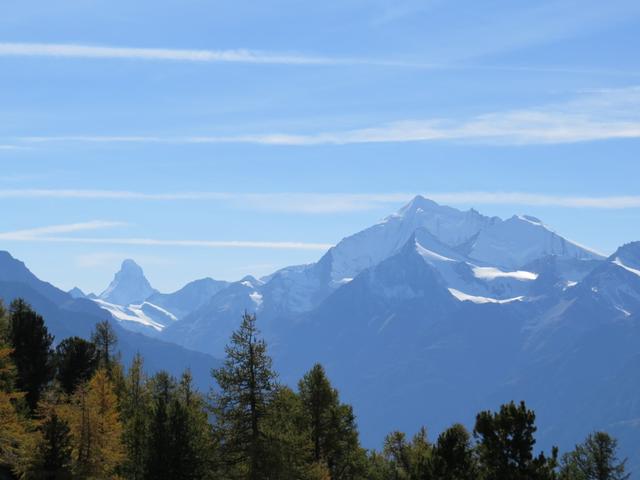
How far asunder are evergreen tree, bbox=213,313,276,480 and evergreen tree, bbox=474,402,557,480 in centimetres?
1220

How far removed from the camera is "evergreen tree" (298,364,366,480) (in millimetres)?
63562

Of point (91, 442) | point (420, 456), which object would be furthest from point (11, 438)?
point (420, 456)

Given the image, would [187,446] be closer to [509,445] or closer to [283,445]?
[283,445]

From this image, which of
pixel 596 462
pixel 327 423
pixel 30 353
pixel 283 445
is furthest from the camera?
pixel 30 353

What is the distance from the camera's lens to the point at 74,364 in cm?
8412

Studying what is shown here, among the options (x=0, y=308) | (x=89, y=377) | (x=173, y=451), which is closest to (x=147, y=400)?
(x=89, y=377)

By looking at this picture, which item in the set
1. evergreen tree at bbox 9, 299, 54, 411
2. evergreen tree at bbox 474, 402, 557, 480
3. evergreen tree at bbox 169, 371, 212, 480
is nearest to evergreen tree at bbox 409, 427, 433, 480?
evergreen tree at bbox 474, 402, 557, 480

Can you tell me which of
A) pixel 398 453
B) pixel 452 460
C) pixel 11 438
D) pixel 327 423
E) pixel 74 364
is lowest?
pixel 452 460

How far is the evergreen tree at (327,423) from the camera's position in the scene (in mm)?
63562

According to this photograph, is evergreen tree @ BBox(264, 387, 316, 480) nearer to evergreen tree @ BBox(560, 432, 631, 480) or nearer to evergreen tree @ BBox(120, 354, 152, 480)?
evergreen tree @ BBox(120, 354, 152, 480)

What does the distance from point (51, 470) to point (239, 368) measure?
37.2ft

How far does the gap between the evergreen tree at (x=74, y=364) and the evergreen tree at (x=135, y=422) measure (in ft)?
12.3

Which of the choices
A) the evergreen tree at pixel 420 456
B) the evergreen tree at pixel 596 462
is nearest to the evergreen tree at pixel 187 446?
the evergreen tree at pixel 420 456

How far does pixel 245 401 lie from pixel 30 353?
3165cm
